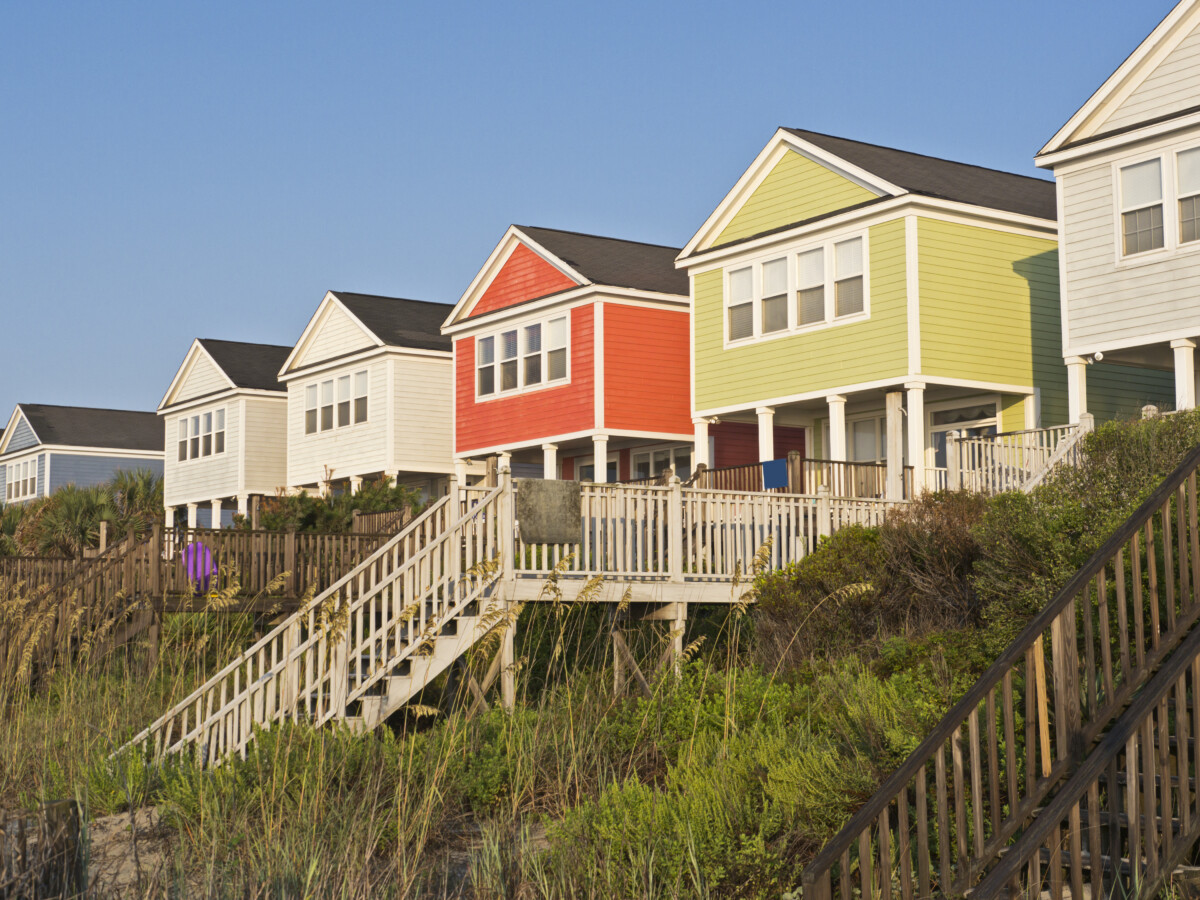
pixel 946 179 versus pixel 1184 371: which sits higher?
pixel 946 179

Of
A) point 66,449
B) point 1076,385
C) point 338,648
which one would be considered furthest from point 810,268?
point 66,449

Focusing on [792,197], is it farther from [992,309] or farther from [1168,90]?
[1168,90]

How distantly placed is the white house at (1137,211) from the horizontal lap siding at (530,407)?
1026cm

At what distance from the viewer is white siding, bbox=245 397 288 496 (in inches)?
1578

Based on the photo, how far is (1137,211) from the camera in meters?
19.6

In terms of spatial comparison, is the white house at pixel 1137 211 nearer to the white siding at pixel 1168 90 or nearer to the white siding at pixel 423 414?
the white siding at pixel 1168 90

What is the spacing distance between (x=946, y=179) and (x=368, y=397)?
1636 centimetres

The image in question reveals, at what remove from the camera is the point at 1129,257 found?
64.3 feet

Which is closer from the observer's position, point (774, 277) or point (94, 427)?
point (774, 277)

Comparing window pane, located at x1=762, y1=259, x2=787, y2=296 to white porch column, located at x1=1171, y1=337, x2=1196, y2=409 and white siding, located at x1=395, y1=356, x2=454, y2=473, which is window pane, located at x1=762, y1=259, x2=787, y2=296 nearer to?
white porch column, located at x1=1171, y1=337, x2=1196, y2=409

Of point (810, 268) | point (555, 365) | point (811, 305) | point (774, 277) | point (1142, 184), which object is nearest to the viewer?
point (1142, 184)

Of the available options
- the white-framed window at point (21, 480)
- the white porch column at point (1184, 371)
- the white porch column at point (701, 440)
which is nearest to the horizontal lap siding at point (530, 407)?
the white porch column at point (701, 440)

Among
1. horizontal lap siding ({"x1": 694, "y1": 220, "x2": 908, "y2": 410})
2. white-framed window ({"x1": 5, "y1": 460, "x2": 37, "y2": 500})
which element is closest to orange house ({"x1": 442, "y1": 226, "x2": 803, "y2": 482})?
horizontal lap siding ({"x1": 694, "y1": 220, "x2": 908, "y2": 410})

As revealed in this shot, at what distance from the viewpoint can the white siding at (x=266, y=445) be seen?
40094 mm
